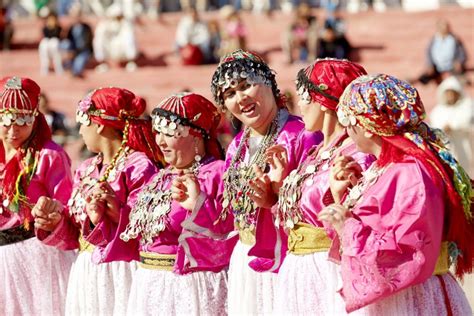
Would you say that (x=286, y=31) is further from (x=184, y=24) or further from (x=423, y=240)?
(x=423, y=240)

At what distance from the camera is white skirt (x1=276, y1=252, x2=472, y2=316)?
566 centimetres

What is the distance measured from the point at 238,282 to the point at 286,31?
17.9 m

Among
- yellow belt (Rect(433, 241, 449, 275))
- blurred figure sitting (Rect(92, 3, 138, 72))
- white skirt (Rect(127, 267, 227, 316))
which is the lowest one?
blurred figure sitting (Rect(92, 3, 138, 72))

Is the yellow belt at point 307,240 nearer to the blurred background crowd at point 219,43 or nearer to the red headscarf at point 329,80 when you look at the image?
the red headscarf at point 329,80

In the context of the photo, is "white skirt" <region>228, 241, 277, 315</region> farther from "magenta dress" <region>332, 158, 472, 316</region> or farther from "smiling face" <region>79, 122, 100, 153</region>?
"smiling face" <region>79, 122, 100, 153</region>

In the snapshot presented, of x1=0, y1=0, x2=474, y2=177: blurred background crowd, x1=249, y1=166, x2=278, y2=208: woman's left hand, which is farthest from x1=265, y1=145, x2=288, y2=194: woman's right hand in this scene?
x1=0, y1=0, x2=474, y2=177: blurred background crowd

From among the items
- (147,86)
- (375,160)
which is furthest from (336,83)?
(147,86)

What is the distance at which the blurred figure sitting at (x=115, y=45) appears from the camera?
24859mm

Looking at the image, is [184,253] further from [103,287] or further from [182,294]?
[103,287]

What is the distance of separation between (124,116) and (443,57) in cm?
1376

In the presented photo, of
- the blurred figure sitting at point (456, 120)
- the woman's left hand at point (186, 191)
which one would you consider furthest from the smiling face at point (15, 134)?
the blurred figure sitting at point (456, 120)

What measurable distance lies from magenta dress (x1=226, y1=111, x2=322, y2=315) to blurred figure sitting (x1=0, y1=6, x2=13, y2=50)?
20.2m

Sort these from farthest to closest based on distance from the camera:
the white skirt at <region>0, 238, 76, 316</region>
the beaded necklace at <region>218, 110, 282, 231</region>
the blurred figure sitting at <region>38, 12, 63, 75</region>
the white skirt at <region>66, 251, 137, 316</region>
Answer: the blurred figure sitting at <region>38, 12, 63, 75</region> < the white skirt at <region>0, 238, 76, 316</region> < the white skirt at <region>66, 251, 137, 316</region> < the beaded necklace at <region>218, 110, 282, 231</region>

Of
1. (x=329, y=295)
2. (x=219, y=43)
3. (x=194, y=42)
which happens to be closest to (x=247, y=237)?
(x=329, y=295)
